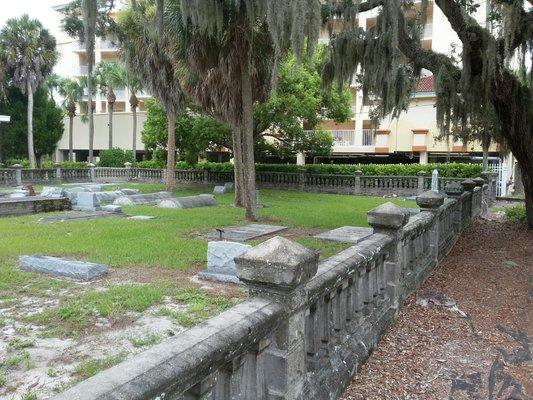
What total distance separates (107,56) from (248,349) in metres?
51.2

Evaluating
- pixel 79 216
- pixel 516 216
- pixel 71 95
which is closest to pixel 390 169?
pixel 516 216

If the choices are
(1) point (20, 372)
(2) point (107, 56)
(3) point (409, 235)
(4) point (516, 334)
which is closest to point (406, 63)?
(3) point (409, 235)

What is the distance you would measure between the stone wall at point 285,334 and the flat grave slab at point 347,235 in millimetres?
4635

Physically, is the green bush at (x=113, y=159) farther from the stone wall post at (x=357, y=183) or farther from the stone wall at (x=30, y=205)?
the stone wall at (x=30, y=205)

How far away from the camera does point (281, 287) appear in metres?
2.77

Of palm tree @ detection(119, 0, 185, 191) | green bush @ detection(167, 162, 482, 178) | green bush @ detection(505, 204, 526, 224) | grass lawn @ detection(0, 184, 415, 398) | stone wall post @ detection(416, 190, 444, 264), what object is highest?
palm tree @ detection(119, 0, 185, 191)

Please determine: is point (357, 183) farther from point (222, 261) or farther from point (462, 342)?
point (462, 342)

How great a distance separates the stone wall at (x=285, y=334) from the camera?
1.87 m

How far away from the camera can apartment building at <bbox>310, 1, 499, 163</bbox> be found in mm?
31047

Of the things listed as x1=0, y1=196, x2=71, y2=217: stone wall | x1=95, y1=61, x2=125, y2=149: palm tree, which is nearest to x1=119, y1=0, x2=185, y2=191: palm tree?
x1=0, y1=196, x2=71, y2=217: stone wall

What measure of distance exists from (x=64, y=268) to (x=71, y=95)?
127 feet

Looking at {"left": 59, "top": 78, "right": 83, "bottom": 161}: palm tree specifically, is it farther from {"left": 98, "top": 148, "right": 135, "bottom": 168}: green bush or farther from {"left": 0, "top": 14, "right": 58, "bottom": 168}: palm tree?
{"left": 98, "top": 148, "right": 135, "bottom": 168}: green bush

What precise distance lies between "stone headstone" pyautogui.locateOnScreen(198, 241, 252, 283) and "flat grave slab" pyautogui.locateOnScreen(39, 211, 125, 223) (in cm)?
756

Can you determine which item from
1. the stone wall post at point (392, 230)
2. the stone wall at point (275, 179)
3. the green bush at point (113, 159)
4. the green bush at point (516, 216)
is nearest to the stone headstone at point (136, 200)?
the stone wall at point (275, 179)
